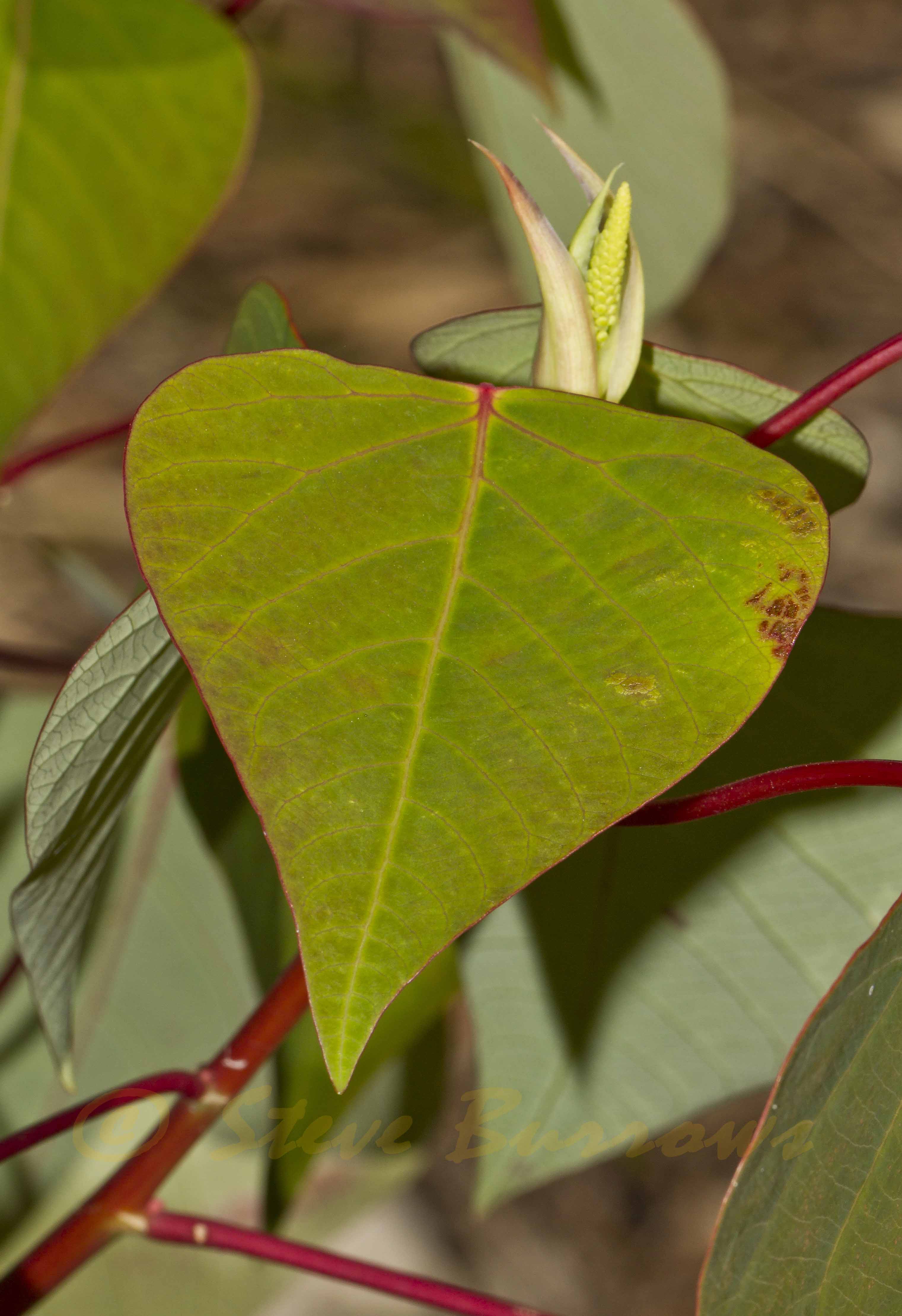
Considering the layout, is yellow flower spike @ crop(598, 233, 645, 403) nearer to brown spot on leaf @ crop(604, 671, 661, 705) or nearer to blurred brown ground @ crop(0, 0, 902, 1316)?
brown spot on leaf @ crop(604, 671, 661, 705)

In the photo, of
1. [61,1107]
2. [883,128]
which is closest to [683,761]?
[61,1107]

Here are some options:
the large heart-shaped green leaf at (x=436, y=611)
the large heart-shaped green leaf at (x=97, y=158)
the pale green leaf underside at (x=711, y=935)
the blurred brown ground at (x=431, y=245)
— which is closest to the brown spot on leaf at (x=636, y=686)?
the large heart-shaped green leaf at (x=436, y=611)

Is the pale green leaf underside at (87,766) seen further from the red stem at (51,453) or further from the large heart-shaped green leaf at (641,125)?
the large heart-shaped green leaf at (641,125)

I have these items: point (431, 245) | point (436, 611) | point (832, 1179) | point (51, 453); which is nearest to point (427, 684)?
point (436, 611)

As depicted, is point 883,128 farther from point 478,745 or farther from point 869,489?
point 478,745

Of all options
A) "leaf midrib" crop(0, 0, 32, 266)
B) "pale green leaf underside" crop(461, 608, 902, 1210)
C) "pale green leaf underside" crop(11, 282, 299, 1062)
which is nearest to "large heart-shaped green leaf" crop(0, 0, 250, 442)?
"leaf midrib" crop(0, 0, 32, 266)

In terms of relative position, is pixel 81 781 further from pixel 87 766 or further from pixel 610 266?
pixel 610 266

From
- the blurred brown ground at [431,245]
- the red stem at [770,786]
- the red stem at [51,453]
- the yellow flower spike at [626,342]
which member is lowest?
the blurred brown ground at [431,245]
